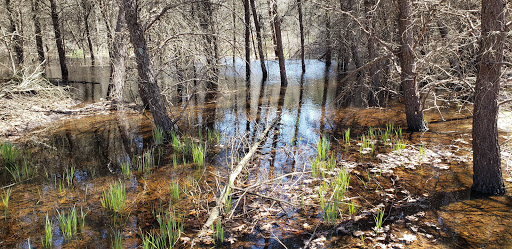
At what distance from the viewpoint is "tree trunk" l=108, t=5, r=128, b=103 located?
12.1 m

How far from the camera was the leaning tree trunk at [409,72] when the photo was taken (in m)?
8.54

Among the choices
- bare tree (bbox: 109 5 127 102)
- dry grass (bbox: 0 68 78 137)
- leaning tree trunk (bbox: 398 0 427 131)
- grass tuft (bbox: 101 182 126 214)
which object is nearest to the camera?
grass tuft (bbox: 101 182 126 214)

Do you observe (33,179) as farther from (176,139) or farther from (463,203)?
(463,203)

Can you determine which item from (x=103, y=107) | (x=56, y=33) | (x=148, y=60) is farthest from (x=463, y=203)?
(x=56, y=33)

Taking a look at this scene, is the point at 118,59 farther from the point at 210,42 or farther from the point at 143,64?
the point at 143,64

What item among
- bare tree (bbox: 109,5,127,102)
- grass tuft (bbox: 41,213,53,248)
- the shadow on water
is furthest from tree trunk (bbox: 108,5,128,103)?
grass tuft (bbox: 41,213,53,248)

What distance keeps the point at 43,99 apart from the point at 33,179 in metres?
6.41

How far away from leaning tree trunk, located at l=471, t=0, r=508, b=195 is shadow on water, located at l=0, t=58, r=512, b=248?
12.2 inches

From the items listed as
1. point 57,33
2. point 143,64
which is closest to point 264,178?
point 143,64

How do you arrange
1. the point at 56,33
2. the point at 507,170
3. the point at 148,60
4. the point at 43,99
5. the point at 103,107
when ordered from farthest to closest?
the point at 56,33
the point at 103,107
the point at 43,99
the point at 148,60
the point at 507,170

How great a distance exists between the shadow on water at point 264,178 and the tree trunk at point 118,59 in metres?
1.32

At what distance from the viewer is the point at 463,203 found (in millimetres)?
5352

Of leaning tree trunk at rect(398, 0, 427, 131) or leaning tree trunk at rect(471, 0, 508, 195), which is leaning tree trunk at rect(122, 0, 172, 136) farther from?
leaning tree trunk at rect(471, 0, 508, 195)

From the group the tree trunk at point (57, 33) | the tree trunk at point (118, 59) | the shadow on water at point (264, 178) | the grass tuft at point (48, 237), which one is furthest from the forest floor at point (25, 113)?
the grass tuft at point (48, 237)
